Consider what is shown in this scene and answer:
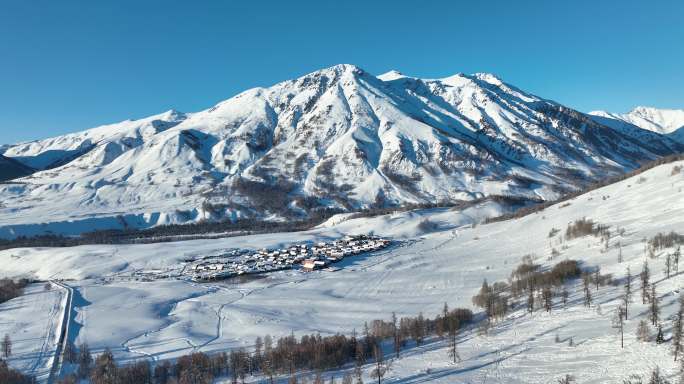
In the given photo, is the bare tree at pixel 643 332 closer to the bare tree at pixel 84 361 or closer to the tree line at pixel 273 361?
Result: the tree line at pixel 273 361

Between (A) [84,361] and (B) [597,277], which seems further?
(B) [597,277]

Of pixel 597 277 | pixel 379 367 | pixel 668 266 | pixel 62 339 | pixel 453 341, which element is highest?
pixel 668 266

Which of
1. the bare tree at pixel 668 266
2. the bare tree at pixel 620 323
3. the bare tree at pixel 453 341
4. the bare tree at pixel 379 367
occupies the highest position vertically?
the bare tree at pixel 668 266

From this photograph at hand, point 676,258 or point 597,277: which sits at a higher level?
point 676,258

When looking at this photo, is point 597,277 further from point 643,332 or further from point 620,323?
point 643,332

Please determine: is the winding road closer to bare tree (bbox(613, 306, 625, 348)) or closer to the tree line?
the tree line

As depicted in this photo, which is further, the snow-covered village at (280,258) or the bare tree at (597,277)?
the snow-covered village at (280,258)

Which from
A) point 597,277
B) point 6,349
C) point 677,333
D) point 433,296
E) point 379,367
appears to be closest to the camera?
point 677,333

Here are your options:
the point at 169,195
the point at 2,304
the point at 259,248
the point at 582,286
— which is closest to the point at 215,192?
the point at 169,195

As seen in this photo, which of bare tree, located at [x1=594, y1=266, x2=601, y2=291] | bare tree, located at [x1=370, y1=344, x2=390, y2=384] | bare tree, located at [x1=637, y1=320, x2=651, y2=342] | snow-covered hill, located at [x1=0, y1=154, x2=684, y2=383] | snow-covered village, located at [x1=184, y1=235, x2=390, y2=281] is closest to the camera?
bare tree, located at [x1=637, y1=320, x2=651, y2=342]

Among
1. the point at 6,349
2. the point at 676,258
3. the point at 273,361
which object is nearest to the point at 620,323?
the point at 676,258

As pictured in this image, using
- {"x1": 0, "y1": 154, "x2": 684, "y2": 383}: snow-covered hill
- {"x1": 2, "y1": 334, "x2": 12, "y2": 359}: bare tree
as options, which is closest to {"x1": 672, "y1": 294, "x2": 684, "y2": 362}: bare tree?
{"x1": 0, "y1": 154, "x2": 684, "y2": 383}: snow-covered hill

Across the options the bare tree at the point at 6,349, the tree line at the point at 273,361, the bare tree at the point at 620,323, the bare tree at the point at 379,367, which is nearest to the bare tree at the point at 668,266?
the bare tree at the point at 620,323
